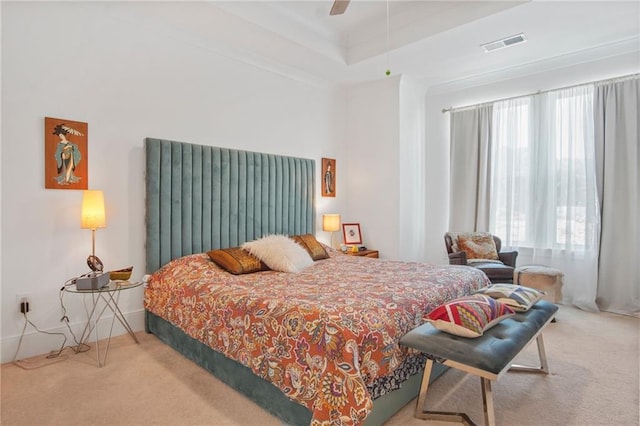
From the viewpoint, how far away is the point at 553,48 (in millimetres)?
3941

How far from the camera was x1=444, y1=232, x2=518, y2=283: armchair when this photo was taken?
3934mm

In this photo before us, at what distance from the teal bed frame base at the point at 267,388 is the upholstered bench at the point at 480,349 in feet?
0.49

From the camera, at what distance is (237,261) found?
304cm

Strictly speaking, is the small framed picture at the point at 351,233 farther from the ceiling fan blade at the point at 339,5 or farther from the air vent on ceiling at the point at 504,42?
the ceiling fan blade at the point at 339,5

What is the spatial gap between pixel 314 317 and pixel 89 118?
266cm

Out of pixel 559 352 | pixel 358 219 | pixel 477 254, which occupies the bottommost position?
pixel 559 352

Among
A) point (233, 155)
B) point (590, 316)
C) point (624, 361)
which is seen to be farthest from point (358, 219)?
point (624, 361)

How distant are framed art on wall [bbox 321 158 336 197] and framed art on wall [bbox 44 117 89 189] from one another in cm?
290

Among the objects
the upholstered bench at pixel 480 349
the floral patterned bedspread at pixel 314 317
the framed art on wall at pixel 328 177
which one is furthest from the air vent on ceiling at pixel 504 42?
the upholstered bench at pixel 480 349

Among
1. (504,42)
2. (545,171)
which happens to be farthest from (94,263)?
(545,171)

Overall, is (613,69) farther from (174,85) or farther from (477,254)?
(174,85)

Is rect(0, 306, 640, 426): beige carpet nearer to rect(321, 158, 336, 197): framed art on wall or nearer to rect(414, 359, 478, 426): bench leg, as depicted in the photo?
rect(414, 359, 478, 426): bench leg

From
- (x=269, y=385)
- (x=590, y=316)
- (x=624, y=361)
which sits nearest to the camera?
(x=269, y=385)

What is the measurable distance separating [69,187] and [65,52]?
3.65ft
